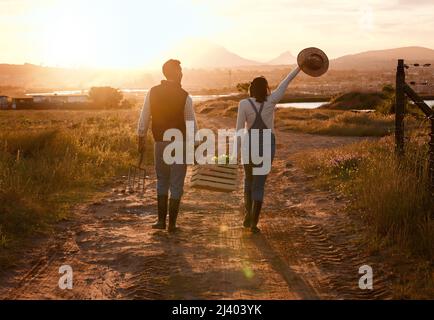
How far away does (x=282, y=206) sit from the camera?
966 centimetres

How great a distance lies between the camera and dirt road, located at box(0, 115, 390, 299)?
5.43 m

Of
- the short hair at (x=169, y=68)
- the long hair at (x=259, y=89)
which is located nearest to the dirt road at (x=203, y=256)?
the long hair at (x=259, y=89)

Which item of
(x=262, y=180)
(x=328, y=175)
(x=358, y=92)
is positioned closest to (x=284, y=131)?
(x=328, y=175)

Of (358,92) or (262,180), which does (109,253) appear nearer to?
(262,180)

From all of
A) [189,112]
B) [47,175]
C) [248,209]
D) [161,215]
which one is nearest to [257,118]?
[189,112]

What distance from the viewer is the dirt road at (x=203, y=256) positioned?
5.43 meters

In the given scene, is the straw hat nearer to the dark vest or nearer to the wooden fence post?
the dark vest

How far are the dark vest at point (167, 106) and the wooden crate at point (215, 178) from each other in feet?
12.8

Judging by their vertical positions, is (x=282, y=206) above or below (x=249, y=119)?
below

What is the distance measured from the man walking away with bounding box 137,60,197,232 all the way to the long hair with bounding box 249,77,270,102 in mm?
787

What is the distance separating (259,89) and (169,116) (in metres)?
1.16

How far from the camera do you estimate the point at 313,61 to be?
7.80m

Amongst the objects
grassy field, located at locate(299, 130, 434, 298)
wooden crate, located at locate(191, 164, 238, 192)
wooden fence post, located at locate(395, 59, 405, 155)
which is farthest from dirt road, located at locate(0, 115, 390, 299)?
wooden crate, located at locate(191, 164, 238, 192)
